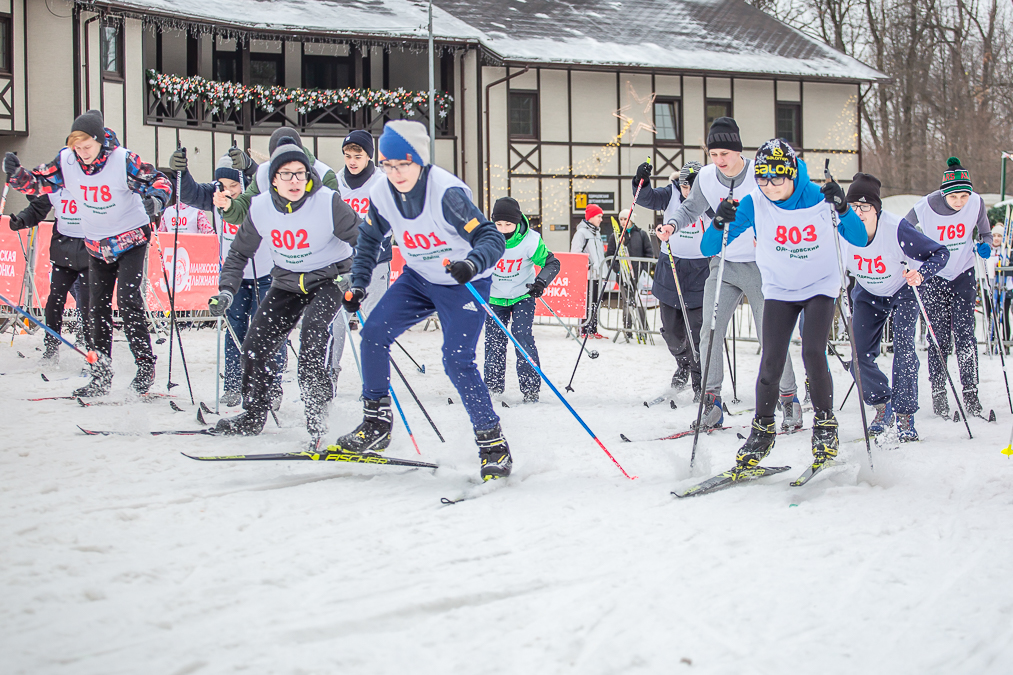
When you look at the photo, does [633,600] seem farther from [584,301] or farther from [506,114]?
[506,114]

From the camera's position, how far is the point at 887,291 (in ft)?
19.1

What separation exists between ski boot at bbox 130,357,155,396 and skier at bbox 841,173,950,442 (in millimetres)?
4915

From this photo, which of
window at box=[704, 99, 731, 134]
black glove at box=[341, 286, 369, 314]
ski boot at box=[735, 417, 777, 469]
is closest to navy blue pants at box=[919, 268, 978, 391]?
ski boot at box=[735, 417, 777, 469]

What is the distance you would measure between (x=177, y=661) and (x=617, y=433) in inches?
153

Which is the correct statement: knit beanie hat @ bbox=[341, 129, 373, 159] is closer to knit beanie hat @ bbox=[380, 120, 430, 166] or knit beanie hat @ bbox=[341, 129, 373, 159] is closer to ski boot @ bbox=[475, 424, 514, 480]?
knit beanie hat @ bbox=[380, 120, 430, 166]

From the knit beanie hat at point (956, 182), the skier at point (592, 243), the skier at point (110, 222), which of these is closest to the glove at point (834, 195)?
the knit beanie hat at point (956, 182)

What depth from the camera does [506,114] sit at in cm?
2291

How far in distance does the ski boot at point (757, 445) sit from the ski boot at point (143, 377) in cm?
429

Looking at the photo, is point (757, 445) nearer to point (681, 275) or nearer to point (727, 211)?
point (727, 211)

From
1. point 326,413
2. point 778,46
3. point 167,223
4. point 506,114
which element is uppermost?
point 778,46

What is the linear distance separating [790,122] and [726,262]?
71.1ft

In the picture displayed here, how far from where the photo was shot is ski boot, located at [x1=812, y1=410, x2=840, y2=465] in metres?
4.43

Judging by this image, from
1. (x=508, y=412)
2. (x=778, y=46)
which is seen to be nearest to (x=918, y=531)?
(x=508, y=412)

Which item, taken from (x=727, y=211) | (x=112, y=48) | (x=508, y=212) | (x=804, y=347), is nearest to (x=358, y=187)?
(x=508, y=212)
